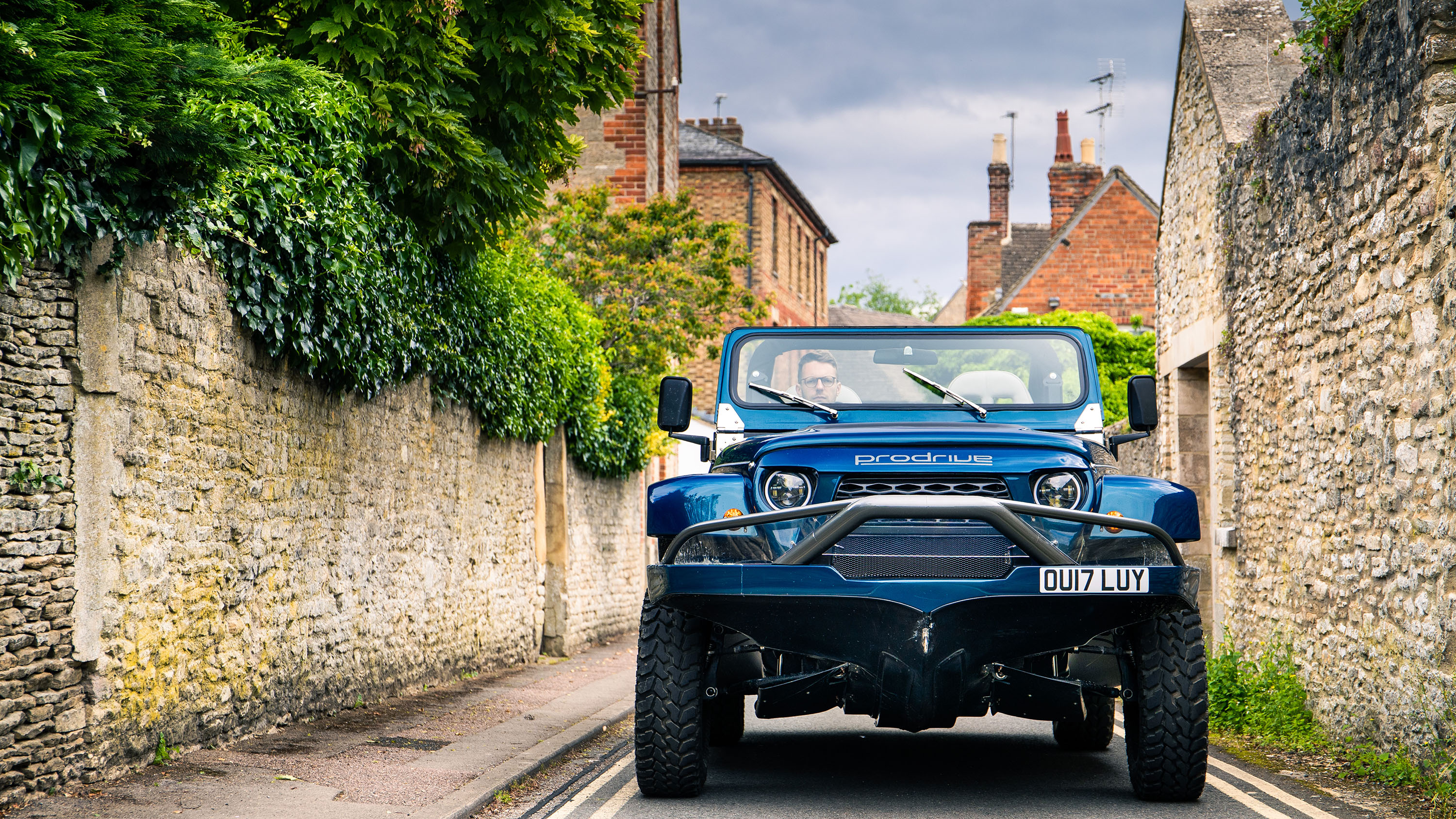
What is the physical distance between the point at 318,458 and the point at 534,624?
19.5ft

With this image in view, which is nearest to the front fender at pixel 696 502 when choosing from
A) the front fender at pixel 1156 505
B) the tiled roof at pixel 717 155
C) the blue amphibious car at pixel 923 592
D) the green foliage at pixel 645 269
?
the blue amphibious car at pixel 923 592

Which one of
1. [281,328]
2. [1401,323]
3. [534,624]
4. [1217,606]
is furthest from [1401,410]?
[534,624]

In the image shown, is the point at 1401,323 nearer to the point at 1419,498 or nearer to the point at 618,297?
the point at 1419,498

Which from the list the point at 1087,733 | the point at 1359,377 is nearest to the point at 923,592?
the point at 1087,733

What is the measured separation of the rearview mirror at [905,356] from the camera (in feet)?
24.4

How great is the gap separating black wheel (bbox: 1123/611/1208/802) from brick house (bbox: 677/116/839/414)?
2693cm

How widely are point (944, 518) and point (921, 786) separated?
2139 mm

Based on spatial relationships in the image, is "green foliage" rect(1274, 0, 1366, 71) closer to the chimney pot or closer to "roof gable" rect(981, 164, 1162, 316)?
"roof gable" rect(981, 164, 1162, 316)

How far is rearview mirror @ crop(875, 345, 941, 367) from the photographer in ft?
24.4

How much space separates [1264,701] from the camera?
884cm

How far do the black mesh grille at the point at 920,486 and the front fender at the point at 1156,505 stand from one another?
436 millimetres

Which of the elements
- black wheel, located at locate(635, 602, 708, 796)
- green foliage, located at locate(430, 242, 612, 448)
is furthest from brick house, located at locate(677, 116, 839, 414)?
black wheel, located at locate(635, 602, 708, 796)

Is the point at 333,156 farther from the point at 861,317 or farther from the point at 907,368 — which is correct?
the point at 861,317

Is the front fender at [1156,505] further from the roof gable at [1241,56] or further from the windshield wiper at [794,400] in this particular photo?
the roof gable at [1241,56]
